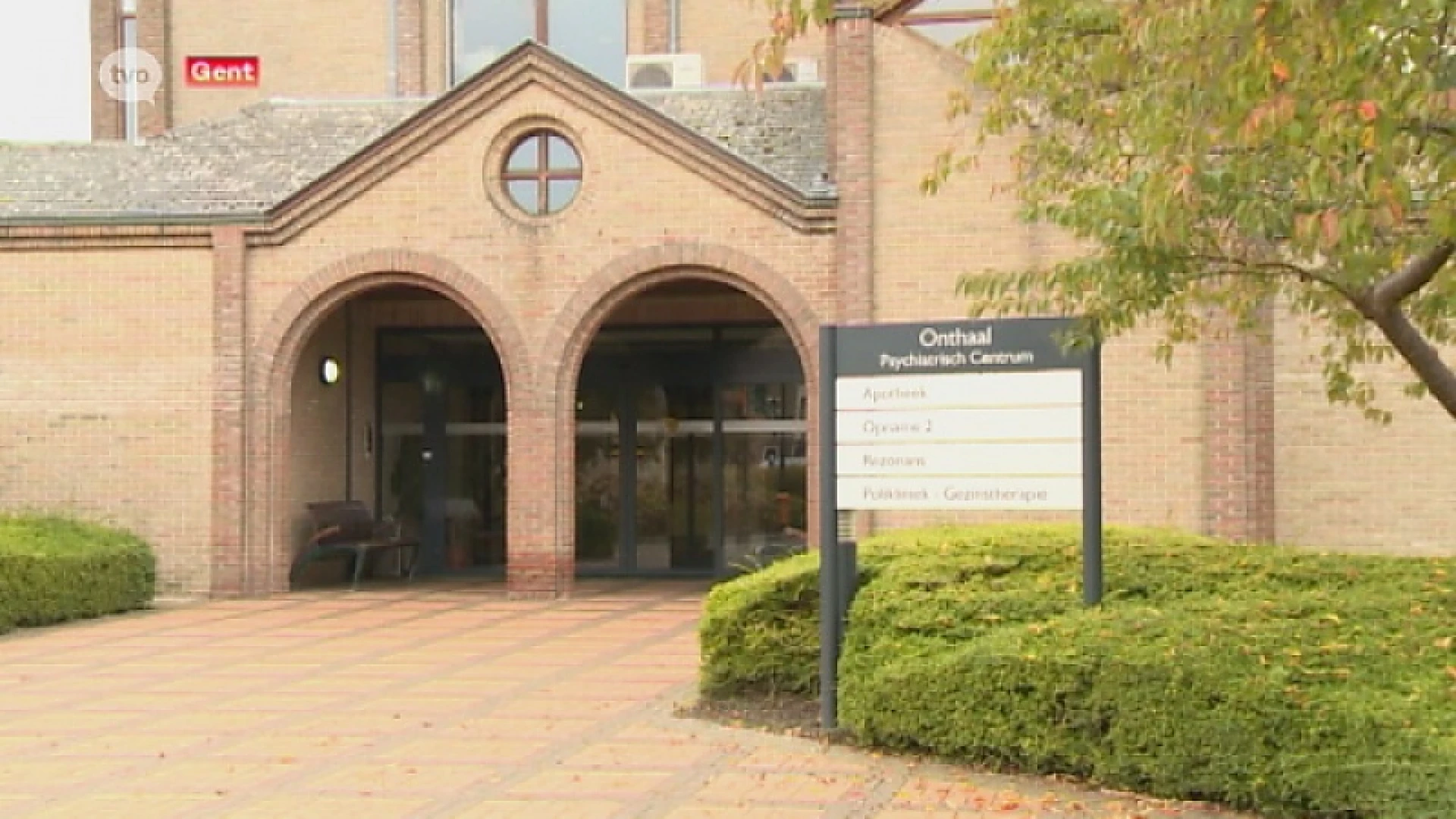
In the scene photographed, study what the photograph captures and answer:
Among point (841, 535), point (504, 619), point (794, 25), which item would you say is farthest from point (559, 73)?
point (794, 25)

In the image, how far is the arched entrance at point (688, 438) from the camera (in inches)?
824

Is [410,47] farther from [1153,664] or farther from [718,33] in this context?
[1153,664]

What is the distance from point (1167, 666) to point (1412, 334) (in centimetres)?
228

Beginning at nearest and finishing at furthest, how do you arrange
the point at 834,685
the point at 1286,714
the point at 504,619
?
the point at 1286,714
the point at 834,685
the point at 504,619

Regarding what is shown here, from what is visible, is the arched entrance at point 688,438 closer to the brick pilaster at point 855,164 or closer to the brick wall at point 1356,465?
the brick pilaster at point 855,164

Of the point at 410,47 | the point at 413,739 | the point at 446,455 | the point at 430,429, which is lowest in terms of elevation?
the point at 413,739

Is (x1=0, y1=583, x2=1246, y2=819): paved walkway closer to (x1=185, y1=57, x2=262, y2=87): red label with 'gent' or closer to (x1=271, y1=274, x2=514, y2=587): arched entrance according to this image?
(x1=271, y1=274, x2=514, y2=587): arched entrance

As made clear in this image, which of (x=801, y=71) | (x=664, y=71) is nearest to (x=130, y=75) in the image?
(x=664, y=71)

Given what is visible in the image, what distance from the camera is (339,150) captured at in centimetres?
2023

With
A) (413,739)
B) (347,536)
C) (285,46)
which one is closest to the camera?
(413,739)

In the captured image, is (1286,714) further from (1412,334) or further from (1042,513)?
(1042,513)

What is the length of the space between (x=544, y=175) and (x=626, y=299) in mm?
1702

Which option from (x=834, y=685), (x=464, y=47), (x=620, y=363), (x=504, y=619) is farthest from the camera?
(x=464, y=47)

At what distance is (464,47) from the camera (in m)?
26.6
